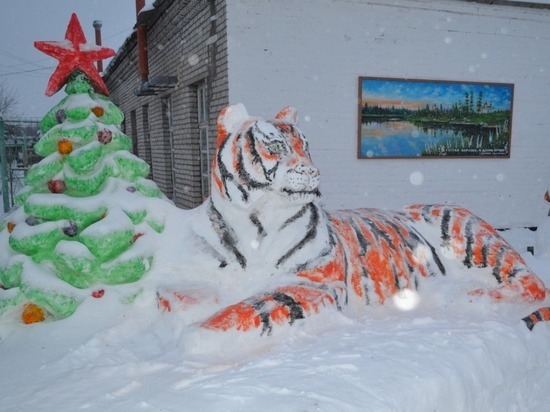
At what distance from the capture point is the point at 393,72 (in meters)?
7.14

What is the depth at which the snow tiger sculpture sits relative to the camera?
251 centimetres

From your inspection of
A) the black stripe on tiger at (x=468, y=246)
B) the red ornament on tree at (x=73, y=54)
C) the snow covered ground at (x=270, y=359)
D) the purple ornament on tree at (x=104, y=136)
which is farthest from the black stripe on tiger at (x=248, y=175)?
the black stripe on tiger at (x=468, y=246)

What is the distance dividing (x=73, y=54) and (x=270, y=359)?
2.38m

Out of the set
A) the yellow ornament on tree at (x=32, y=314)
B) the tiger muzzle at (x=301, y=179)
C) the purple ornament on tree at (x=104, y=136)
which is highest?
the purple ornament on tree at (x=104, y=136)

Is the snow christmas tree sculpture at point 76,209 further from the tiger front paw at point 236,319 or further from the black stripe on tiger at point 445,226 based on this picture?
the black stripe on tiger at point 445,226

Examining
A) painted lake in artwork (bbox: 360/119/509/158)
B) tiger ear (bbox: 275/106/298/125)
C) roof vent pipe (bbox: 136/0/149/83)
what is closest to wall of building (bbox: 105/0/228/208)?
roof vent pipe (bbox: 136/0/149/83)

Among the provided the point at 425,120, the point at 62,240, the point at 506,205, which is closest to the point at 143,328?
A: the point at 62,240

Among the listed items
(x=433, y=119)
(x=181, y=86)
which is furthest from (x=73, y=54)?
(x=433, y=119)

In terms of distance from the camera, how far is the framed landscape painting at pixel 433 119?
23.4 feet

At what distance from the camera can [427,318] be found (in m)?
2.71

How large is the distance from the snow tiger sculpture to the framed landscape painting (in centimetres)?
421

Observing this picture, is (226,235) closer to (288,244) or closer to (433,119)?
(288,244)

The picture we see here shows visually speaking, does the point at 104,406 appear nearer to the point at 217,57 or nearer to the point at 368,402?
the point at 368,402

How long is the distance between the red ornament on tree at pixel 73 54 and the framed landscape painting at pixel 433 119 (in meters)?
4.54
